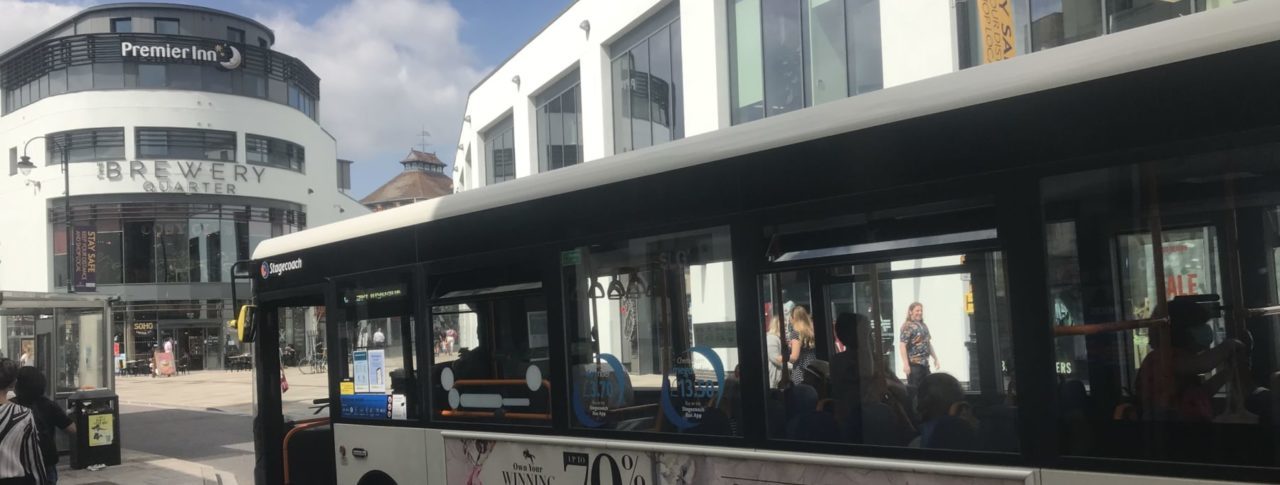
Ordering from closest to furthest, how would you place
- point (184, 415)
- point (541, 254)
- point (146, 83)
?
point (541, 254) → point (184, 415) → point (146, 83)

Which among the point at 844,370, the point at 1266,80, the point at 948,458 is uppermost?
the point at 1266,80

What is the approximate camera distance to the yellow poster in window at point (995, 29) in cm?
1229

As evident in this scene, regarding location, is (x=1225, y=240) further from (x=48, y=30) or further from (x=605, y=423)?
(x=48, y=30)

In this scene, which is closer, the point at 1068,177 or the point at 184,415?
the point at 1068,177

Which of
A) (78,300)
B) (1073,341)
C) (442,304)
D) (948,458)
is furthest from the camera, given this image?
(78,300)

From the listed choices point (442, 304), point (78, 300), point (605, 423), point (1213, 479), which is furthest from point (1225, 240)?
point (78, 300)

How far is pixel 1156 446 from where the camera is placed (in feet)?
10.2

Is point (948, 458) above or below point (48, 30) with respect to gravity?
below

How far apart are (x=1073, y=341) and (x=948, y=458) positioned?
0.63 m

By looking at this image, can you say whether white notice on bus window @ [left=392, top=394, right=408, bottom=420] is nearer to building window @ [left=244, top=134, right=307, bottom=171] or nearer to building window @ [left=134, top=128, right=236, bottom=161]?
building window @ [left=134, top=128, right=236, bottom=161]

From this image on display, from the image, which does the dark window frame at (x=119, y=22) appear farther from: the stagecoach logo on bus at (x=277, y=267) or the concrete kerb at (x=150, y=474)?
the stagecoach logo on bus at (x=277, y=267)

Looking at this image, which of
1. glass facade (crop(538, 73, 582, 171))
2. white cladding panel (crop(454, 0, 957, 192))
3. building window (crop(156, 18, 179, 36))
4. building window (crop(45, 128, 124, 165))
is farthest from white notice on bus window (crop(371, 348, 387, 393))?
building window (crop(156, 18, 179, 36))

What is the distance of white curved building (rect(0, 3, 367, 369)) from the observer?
146 feet

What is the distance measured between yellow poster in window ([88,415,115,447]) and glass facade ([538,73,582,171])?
12.6m
